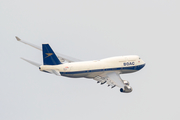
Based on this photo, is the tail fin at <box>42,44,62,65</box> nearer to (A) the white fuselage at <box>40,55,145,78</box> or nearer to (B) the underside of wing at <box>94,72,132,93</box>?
Answer: (A) the white fuselage at <box>40,55,145,78</box>

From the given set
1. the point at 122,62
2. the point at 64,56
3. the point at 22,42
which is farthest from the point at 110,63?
the point at 22,42

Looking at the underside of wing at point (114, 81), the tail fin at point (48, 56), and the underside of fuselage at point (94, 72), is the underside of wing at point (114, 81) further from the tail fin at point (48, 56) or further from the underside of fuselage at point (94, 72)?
the tail fin at point (48, 56)

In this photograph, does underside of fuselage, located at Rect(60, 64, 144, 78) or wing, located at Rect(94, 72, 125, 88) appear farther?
underside of fuselage, located at Rect(60, 64, 144, 78)

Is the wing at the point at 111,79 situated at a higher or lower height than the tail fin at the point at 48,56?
lower

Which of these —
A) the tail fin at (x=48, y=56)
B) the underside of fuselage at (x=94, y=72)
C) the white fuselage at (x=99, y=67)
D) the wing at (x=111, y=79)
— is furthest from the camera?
the underside of fuselage at (x=94, y=72)

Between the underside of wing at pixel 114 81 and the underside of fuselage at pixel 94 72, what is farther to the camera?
the underside of fuselage at pixel 94 72

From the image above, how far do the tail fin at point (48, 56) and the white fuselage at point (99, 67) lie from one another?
89 cm

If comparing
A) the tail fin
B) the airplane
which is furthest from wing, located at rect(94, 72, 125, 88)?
the tail fin

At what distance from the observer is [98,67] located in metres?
124

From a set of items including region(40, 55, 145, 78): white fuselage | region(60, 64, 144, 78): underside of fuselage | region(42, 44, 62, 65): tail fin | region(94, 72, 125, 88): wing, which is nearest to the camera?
region(42, 44, 62, 65): tail fin

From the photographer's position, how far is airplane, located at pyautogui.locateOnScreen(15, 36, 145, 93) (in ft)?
392

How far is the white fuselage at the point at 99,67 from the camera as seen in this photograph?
121 metres

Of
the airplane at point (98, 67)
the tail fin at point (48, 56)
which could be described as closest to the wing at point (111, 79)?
the airplane at point (98, 67)

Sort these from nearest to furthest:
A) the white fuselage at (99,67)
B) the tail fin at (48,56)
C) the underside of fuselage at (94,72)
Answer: the tail fin at (48,56) → the white fuselage at (99,67) → the underside of fuselage at (94,72)
